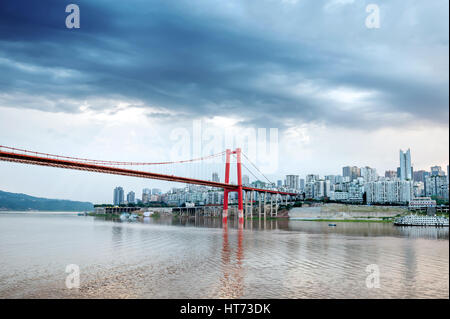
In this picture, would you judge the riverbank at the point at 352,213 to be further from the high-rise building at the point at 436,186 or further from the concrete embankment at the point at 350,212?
the high-rise building at the point at 436,186

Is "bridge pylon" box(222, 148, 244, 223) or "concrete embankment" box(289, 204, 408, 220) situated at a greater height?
"bridge pylon" box(222, 148, 244, 223)

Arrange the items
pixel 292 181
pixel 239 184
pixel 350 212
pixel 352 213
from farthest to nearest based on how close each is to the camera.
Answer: pixel 292 181
pixel 350 212
pixel 352 213
pixel 239 184

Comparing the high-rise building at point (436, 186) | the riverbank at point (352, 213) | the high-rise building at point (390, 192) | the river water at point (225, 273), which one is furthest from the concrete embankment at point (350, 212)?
the river water at point (225, 273)

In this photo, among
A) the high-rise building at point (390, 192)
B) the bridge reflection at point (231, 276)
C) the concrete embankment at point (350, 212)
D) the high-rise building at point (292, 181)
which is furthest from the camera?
the high-rise building at point (292, 181)

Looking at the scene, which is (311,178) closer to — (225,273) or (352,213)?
(352,213)

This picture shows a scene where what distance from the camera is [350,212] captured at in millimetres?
87312

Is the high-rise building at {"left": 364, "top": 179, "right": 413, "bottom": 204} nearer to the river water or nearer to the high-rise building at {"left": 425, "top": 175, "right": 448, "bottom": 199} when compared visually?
the high-rise building at {"left": 425, "top": 175, "right": 448, "bottom": 199}

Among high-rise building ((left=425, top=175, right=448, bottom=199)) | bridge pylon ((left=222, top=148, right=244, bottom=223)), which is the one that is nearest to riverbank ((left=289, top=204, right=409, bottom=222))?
bridge pylon ((left=222, top=148, right=244, bottom=223))

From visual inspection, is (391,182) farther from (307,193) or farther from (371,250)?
(371,250)

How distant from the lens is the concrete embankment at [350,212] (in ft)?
275

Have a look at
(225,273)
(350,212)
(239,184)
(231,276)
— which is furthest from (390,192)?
(231,276)

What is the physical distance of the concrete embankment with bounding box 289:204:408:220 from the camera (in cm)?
8369

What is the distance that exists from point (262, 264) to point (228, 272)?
9.70 feet
